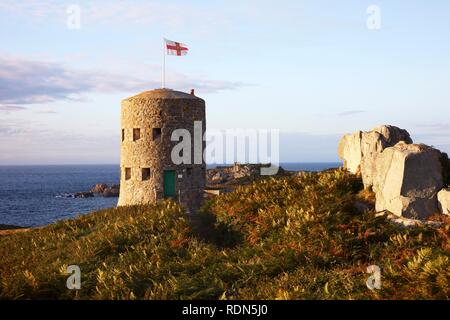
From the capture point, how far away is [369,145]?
16031 mm

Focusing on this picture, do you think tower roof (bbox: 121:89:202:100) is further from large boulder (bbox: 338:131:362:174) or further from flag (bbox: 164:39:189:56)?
large boulder (bbox: 338:131:362:174)

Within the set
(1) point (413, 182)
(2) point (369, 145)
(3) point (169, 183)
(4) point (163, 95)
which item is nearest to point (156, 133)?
(4) point (163, 95)

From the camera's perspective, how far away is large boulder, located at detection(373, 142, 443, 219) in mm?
12875

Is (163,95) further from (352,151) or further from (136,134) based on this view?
(352,151)

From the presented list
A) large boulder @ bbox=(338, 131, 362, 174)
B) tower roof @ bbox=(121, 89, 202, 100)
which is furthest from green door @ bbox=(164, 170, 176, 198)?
large boulder @ bbox=(338, 131, 362, 174)

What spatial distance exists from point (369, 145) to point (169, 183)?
13150 millimetres

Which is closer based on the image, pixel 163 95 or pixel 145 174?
pixel 163 95

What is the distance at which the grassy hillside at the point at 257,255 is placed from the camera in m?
9.71

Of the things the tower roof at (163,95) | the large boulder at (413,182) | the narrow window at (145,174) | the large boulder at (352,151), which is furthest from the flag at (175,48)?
the large boulder at (413,182)

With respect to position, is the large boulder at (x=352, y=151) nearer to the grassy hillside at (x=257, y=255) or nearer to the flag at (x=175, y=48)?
the grassy hillside at (x=257, y=255)

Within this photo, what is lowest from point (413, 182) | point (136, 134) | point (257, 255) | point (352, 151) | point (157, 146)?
point (257, 255)

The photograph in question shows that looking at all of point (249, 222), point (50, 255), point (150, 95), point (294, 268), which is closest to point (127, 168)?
point (150, 95)

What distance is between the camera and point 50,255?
A: 15.4 metres
